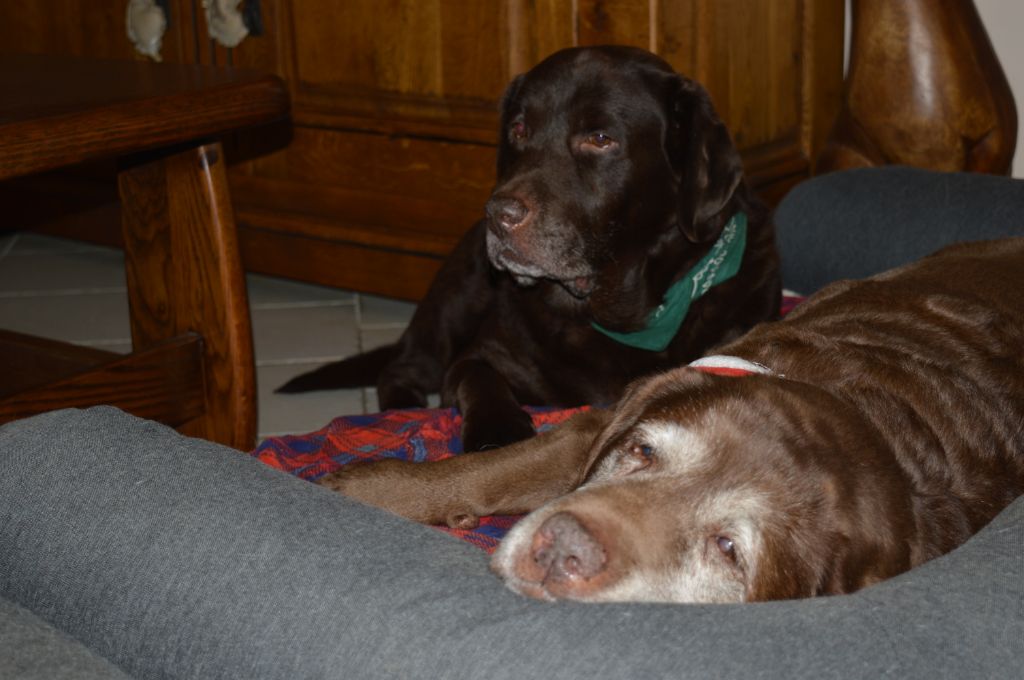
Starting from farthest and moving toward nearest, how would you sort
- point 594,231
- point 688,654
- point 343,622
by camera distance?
point 594,231, point 343,622, point 688,654

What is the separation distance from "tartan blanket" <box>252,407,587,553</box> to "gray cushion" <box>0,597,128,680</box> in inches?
35.2

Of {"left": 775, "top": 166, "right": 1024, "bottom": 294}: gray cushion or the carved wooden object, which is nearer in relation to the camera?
{"left": 775, "top": 166, "right": 1024, "bottom": 294}: gray cushion

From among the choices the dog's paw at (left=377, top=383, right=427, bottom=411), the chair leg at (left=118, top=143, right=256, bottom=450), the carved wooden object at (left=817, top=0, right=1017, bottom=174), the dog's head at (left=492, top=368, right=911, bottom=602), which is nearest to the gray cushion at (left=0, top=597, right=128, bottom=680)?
the dog's head at (left=492, top=368, right=911, bottom=602)

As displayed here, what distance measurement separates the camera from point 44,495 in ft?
5.59

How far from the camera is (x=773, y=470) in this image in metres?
1.66

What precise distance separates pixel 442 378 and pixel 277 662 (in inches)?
75.6

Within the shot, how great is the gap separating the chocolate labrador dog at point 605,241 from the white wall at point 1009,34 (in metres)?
1.86

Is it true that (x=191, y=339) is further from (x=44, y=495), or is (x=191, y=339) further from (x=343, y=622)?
(x=343, y=622)

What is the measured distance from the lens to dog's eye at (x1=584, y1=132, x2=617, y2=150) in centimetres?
279

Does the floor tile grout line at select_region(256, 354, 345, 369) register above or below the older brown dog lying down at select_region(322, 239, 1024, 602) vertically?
below

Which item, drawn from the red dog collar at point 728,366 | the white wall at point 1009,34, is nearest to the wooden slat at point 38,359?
the red dog collar at point 728,366

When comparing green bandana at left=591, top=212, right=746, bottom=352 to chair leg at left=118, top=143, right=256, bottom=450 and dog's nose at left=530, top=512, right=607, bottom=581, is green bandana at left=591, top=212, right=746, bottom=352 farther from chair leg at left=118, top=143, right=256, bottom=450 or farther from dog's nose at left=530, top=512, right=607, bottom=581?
dog's nose at left=530, top=512, right=607, bottom=581

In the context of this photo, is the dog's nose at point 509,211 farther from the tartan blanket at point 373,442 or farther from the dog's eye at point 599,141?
the tartan blanket at point 373,442

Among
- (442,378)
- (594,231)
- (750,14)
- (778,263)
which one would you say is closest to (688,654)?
(594,231)
